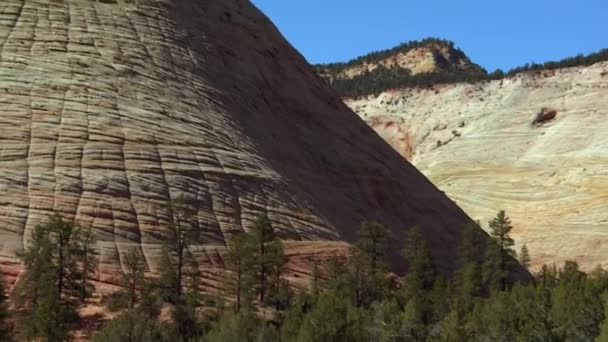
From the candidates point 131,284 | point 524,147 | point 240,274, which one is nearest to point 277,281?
point 240,274

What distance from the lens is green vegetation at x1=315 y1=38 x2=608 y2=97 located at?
79.9m

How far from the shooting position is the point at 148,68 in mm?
36156

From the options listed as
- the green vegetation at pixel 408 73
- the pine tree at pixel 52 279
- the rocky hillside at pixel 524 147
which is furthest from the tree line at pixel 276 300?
the green vegetation at pixel 408 73

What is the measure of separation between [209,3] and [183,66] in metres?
6.43

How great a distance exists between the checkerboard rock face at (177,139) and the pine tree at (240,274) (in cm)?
160

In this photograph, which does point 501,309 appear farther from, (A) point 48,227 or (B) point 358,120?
(B) point 358,120

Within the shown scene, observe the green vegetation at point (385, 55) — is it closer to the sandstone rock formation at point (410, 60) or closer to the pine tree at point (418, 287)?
the sandstone rock formation at point (410, 60)

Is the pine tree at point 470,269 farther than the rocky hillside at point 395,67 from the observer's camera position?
No

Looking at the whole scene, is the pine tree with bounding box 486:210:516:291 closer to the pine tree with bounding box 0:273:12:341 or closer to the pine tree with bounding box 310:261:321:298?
the pine tree with bounding box 310:261:321:298

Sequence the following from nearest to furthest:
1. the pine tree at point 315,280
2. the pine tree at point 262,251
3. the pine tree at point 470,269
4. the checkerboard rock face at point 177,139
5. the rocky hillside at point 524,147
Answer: the pine tree at point 262,251, the pine tree at point 315,280, the checkerboard rock face at point 177,139, the pine tree at point 470,269, the rocky hillside at point 524,147

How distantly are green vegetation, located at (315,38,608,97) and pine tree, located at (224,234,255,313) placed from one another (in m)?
55.0

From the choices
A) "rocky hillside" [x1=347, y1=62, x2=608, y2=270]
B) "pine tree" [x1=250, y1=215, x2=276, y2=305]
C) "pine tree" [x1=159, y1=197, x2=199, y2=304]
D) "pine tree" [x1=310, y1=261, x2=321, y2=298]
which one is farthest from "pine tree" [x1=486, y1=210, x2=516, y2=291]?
"rocky hillside" [x1=347, y1=62, x2=608, y2=270]

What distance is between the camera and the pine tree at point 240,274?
26.3 m

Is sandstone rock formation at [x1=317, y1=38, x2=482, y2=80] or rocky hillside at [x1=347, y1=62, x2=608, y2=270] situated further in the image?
sandstone rock formation at [x1=317, y1=38, x2=482, y2=80]
